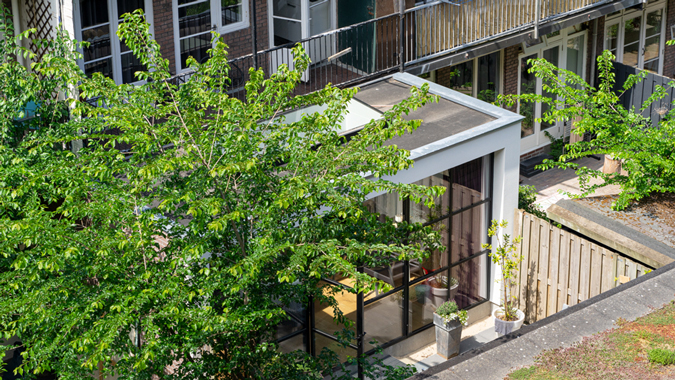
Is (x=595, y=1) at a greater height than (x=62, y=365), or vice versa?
(x=595, y=1)

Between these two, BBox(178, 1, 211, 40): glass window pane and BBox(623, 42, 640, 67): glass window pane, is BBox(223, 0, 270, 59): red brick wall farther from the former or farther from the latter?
BBox(623, 42, 640, 67): glass window pane

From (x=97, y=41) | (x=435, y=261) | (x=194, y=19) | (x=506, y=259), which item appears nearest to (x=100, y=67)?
(x=97, y=41)

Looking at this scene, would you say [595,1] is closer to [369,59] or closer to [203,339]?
[369,59]

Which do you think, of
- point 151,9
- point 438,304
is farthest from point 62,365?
point 151,9

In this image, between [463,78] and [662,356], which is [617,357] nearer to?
[662,356]

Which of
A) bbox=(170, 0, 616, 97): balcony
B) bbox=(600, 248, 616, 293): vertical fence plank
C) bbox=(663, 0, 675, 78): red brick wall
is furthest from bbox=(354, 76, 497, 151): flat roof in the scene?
bbox=(663, 0, 675, 78): red brick wall

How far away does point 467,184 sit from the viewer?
1118 centimetres

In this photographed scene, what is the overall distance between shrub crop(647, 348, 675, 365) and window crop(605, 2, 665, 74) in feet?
45.0

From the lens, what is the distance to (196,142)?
20.8 feet

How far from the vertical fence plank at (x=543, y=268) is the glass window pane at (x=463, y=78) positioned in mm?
5719

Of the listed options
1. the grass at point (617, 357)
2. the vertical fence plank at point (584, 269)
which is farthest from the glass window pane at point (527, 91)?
the grass at point (617, 357)

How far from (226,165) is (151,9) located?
7279 mm

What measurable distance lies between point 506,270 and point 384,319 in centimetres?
203

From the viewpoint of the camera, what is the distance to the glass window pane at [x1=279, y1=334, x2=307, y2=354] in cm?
996
